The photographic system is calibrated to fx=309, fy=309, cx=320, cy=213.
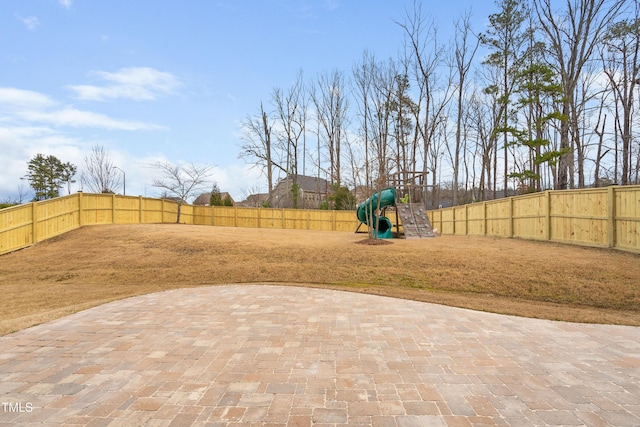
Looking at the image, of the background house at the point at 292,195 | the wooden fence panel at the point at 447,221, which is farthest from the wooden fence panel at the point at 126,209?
the wooden fence panel at the point at 447,221

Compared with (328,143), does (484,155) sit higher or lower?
lower

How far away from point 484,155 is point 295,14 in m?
19.1

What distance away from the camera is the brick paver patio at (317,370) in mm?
2191

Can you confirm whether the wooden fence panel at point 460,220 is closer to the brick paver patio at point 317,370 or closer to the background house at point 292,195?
the brick paver patio at point 317,370

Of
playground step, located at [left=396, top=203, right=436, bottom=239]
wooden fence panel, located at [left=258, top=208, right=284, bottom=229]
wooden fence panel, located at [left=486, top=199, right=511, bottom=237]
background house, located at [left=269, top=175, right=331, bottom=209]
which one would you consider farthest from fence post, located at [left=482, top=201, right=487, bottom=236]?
background house, located at [left=269, top=175, right=331, bottom=209]

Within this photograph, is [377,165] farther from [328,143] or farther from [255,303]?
[328,143]

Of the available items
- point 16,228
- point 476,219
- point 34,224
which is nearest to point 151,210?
point 34,224

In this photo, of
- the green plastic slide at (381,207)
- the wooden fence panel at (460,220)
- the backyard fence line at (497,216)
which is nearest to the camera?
the backyard fence line at (497,216)

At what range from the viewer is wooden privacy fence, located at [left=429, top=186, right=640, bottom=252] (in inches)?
316

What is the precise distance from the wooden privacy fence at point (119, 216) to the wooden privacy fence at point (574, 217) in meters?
13.2

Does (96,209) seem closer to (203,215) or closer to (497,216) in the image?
(203,215)

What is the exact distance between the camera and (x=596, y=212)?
29.2 ft

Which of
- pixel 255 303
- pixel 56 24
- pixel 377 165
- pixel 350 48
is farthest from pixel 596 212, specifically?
pixel 350 48

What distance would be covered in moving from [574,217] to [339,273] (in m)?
7.68
